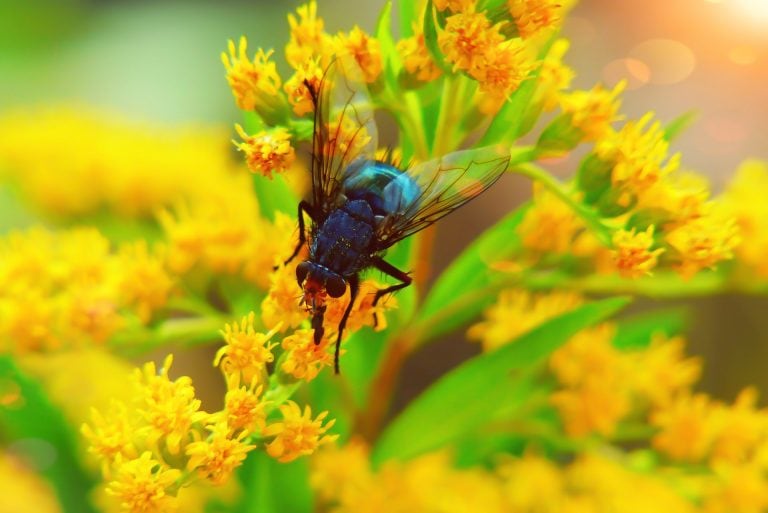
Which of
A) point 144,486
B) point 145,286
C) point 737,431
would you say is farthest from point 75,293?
point 737,431

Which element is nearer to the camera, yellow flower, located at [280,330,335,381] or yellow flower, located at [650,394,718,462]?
yellow flower, located at [280,330,335,381]

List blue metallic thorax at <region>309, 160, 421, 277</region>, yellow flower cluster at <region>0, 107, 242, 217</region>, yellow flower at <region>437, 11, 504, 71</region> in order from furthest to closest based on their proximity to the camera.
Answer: yellow flower cluster at <region>0, 107, 242, 217</region> → blue metallic thorax at <region>309, 160, 421, 277</region> → yellow flower at <region>437, 11, 504, 71</region>

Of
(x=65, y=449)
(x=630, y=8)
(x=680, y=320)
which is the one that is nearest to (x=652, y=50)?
(x=630, y=8)

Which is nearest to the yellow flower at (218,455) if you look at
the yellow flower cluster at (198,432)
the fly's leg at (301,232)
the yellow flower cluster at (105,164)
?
the yellow flower cluster at (198,432)

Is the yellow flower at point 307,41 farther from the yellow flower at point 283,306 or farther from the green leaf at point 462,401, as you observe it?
the green leaf at point 462,401

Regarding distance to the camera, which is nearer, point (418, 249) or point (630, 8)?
point (418, 249)

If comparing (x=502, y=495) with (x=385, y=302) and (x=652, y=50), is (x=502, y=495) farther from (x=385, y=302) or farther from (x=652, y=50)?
(x=652, y=50)

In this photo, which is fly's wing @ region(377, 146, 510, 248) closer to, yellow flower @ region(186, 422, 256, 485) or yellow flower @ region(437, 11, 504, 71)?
yellow flower @ region(437, 11, 504, 71)

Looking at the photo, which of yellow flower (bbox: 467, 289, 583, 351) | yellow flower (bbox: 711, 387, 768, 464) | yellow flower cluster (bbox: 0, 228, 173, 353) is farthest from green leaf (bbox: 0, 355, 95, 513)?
yellow flower (bbox: 711, 387, 768, 464)
